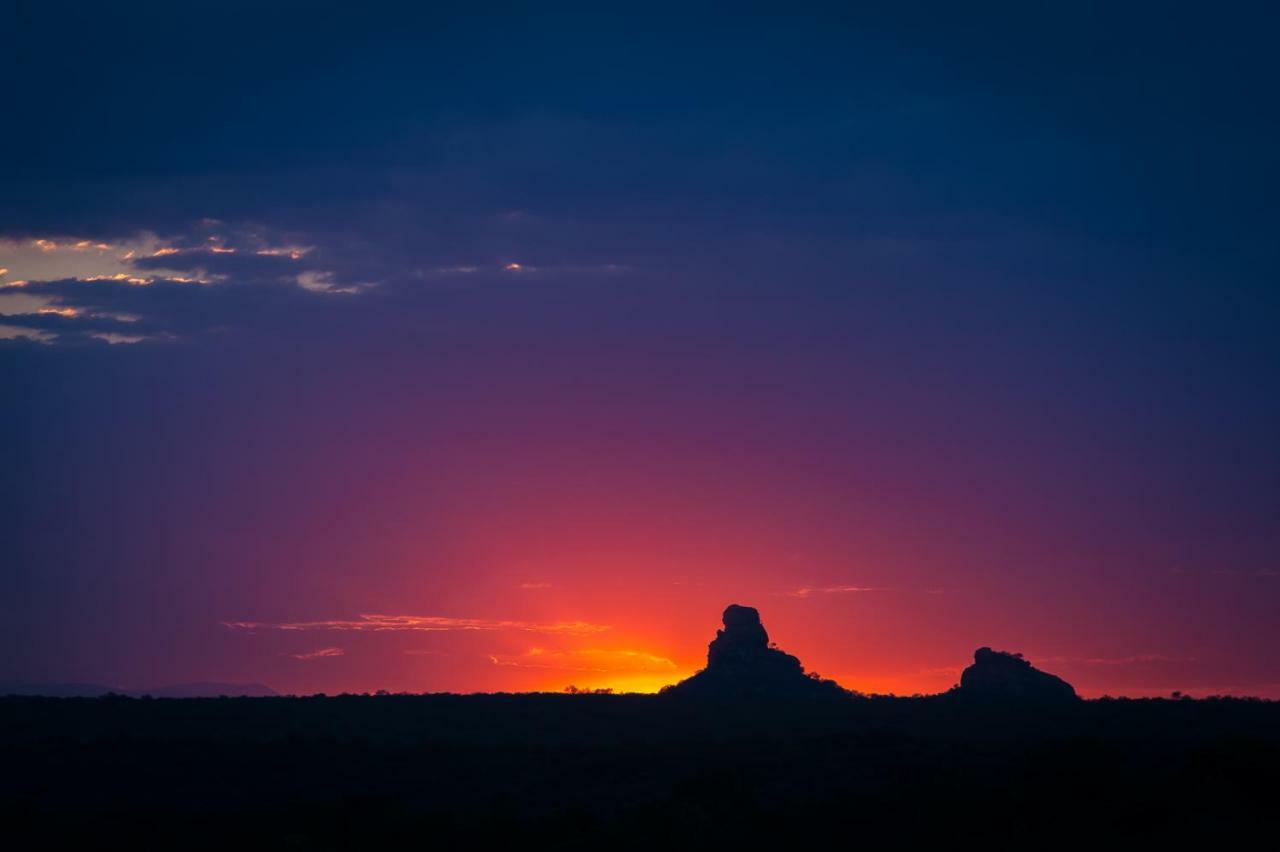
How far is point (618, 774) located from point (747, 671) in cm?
3506

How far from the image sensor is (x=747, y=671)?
86.0m

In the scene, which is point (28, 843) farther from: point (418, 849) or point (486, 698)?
point (486, 698)

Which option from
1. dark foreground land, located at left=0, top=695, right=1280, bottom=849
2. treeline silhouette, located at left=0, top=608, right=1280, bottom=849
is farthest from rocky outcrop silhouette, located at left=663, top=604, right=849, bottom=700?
dark foreground land, located at left=0, top=695, right=1280, bottom=849

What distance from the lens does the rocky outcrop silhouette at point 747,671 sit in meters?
84.6

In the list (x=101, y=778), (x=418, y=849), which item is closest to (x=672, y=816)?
(x=418, y=849)

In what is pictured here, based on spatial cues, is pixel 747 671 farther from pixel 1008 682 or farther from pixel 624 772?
pixel 624 772

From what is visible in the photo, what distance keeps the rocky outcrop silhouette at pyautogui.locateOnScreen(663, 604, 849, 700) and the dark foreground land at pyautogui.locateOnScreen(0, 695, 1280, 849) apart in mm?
9542

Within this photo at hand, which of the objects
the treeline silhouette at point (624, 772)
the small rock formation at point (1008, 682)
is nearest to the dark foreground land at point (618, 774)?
the treeline silhouette at point (624, 772)

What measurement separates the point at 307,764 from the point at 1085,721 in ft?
130

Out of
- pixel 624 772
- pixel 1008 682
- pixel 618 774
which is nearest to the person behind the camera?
pixel 618 774

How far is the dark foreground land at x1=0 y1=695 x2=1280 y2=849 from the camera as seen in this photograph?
4044 centimetres

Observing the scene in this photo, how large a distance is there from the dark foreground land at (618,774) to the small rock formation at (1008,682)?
726 cm

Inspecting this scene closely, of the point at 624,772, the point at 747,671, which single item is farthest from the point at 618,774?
the point at 747,671

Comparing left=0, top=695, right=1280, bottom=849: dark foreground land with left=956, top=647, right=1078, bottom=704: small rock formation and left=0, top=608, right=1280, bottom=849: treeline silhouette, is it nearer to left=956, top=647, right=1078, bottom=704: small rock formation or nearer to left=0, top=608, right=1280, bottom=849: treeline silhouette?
left=0, top=608, right=1280, bottom=849: treeline silhouette
